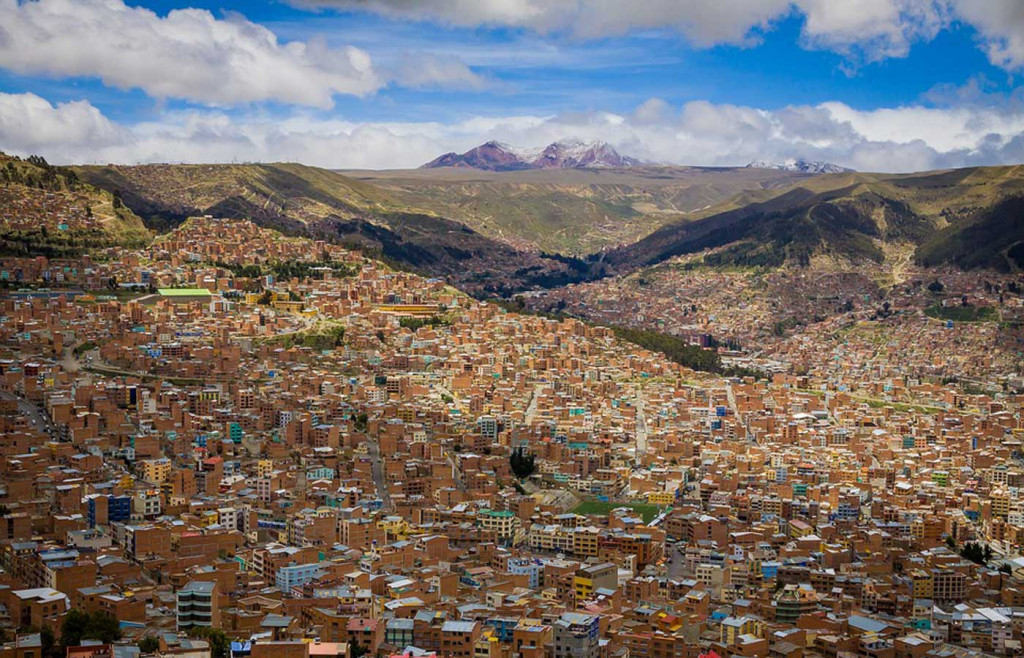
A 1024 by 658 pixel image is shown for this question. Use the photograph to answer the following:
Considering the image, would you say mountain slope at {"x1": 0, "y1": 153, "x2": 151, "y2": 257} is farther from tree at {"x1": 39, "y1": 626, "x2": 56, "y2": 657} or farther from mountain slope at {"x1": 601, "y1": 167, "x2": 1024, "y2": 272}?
mountain slope at {"x1": 601, "y1": 167, "x2": 1024, "y2": 272}

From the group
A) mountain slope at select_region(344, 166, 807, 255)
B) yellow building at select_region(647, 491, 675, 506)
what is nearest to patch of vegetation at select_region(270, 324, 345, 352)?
yellow building at select_region(647, 491, 675, 506)

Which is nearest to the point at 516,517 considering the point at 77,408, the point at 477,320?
the point at 77,408

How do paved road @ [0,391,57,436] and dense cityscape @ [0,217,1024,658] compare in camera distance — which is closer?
dense cityscape @ [0,217,1024,658]

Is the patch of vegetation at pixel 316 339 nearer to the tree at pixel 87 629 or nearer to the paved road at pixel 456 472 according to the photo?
the paved road at pixel 456 472

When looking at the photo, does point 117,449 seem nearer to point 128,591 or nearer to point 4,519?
point 4,519

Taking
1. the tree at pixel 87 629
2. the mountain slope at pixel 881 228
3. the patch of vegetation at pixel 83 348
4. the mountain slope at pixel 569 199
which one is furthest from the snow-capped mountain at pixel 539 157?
the tree at pixel 87 629

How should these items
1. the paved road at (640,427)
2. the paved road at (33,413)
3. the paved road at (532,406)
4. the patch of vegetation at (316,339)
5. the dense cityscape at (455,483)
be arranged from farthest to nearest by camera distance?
the patch of vegetation at (316,339)
the paved road at (532,406)
the paved road at (640,427)
the paved road at (33,413)
the dense cityscape at (455,483)
